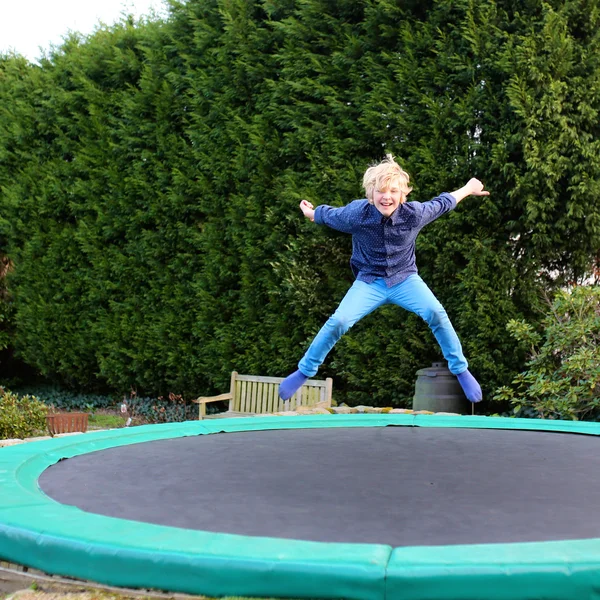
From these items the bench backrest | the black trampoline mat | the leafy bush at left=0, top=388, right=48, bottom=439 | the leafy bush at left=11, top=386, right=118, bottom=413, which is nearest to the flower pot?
the leafy bush at left=0, top=388, right=48, bottom=439

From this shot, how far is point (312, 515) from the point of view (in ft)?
4.77

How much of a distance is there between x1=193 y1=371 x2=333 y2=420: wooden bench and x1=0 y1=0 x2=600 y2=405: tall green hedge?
15cm

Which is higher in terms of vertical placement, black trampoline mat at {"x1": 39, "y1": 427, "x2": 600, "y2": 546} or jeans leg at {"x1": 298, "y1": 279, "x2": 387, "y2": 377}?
jeans leg at {"x1": 298, "y1": 279, "x2": 387, "y2": 377}

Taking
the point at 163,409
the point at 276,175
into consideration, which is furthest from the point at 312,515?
the point at 163,409

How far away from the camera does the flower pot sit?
4508 millimetres

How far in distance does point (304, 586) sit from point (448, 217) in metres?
3.41

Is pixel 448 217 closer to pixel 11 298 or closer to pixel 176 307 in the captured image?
pixel 176 307

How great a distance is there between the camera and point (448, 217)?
4293mm

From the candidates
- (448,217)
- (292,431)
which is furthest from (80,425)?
(448,217)

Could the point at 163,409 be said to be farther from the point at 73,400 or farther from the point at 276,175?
the point at 276,175

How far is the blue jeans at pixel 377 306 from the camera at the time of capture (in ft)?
8.86

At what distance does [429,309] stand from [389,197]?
1.38 ft

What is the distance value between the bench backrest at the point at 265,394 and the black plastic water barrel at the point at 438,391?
65 centimetres

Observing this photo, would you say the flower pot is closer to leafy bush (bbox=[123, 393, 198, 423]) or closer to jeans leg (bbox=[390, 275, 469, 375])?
leafy bush (bbox=[123, 393, 198, 423])
